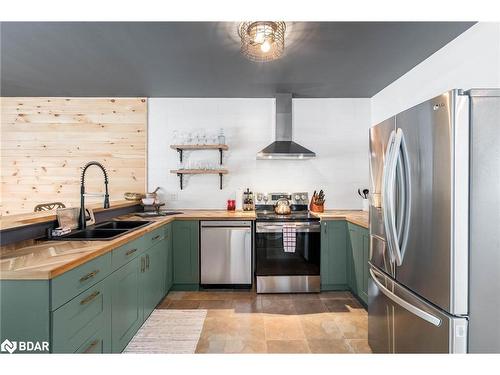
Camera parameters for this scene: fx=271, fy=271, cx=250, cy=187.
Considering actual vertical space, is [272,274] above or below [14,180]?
below

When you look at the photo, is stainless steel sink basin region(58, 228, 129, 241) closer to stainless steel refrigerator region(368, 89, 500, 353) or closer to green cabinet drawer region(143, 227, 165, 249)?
green cabinet drawer region(143, 227, 165, 249)

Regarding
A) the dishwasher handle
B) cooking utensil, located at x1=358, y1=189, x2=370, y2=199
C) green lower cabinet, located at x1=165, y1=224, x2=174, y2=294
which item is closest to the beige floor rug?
green lower cabinet, located at x1=165, y1=224, x2=174, y2=294

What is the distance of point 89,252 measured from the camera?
1.48m

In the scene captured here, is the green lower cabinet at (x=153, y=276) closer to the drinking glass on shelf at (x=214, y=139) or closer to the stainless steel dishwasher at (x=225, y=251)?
the stainless steel dishwasher at (x=225, y=251)

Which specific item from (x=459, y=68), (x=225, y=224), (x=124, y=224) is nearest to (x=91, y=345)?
(x=124, y=224)

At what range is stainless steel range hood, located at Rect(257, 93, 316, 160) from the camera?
3.45m

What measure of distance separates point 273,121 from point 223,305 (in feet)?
8.10

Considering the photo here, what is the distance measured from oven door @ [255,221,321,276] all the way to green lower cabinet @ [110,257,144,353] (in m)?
1.32

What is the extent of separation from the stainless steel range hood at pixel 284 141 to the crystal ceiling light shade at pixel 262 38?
1366 millimetres

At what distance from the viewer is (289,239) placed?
119 inches

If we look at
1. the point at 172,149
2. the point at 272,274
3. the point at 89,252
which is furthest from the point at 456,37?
the point at 172,149

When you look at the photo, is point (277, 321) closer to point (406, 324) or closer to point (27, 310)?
point (406, 324)

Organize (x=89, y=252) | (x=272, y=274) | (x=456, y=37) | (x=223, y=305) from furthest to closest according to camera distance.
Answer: (x=272, y=274)
(x=223, y=305)
(x=456, y=37)
(x=89, y=252)
